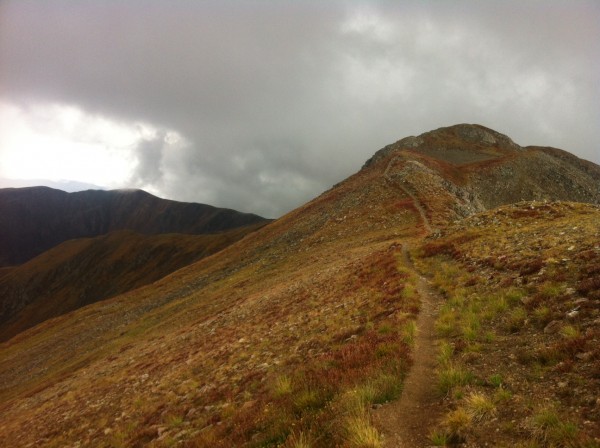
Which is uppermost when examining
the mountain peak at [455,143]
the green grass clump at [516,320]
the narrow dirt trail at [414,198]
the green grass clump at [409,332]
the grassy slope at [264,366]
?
the mountain peak at [455,143]

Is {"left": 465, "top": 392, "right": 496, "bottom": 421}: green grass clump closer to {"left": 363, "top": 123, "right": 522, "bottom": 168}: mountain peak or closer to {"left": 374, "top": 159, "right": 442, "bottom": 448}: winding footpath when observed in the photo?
{"left": 374, "top": 159, "right": 442, "bottom": 448}: winding footpath

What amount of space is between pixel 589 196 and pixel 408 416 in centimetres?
11594

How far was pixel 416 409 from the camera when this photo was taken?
816 cm

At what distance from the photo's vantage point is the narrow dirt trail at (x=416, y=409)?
7172 millimetres

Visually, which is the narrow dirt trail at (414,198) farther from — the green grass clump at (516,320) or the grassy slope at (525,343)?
the green grass clump at (516,320)

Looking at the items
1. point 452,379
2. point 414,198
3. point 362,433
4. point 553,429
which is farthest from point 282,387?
point 414,198

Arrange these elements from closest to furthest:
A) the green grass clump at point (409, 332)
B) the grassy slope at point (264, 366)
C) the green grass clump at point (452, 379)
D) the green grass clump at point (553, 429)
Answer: the green grass clump at point (553, 429)
the green grass clump at point (452, 379)
the grassy slope at point (264, 366)
the green grass clump at point (409, 332)

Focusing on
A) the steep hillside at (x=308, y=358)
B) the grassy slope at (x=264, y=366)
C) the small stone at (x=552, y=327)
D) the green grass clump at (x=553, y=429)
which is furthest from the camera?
the small stone at (x=552, y=327)

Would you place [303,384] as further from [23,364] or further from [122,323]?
[23,364]

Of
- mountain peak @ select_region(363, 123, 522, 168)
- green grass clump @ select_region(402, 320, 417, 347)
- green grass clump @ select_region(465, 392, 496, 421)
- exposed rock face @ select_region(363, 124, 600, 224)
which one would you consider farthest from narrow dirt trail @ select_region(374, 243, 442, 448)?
mountain peak @ select_region(363, 123, 522, 168)

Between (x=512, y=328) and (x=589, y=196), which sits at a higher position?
(x=589, y=196)

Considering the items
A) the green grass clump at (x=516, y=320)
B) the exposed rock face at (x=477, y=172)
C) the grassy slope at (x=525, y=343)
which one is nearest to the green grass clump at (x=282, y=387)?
the grassy slope at (x=525, y=343)

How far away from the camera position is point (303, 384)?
35.2 ft

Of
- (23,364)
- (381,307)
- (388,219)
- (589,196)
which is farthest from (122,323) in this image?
(589,196)
